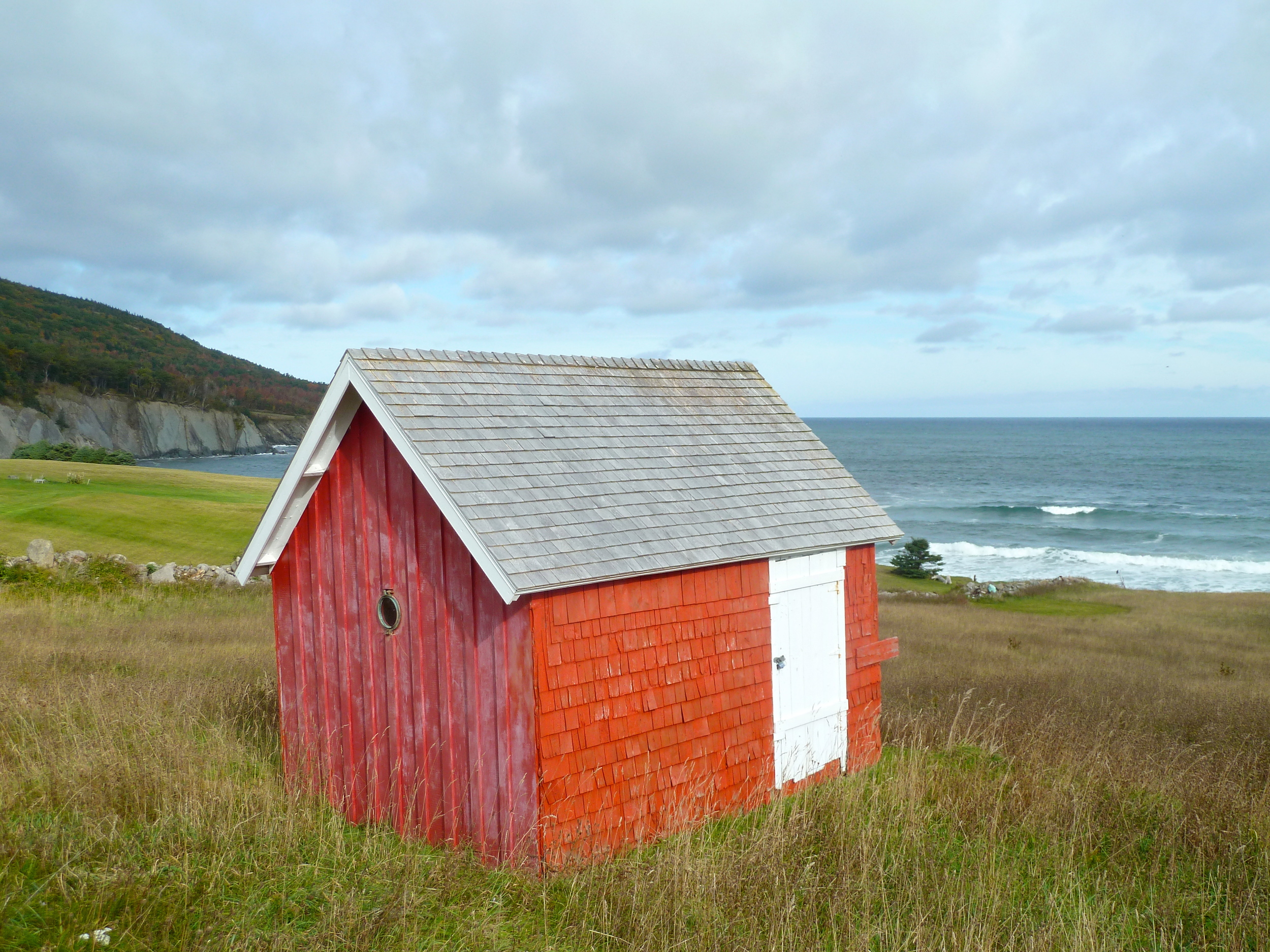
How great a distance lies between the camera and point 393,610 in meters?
8.41

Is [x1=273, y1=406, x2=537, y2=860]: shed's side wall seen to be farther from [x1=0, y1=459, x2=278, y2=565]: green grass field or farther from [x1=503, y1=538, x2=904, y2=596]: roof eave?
[x1=0, y1=459, x2=278, y2=565]: green grass field

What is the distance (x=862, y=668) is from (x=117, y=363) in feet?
401

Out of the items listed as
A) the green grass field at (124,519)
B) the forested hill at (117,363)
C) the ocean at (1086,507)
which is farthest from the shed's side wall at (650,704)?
the forested hill at (117,363)

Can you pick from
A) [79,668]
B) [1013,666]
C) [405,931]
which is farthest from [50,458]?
[405,931]

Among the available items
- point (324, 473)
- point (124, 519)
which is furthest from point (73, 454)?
point (324, 473)

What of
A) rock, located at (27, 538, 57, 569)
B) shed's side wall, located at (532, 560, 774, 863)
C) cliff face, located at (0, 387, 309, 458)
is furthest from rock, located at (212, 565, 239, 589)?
cliff face, located at (0, 387, 309, 458)

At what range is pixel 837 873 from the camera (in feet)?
20.9

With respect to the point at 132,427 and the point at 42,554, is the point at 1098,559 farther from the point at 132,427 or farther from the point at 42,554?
the point at 132,427

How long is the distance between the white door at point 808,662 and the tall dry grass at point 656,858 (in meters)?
0.73

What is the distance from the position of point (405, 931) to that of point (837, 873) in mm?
2943

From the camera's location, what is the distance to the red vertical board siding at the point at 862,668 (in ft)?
35.1

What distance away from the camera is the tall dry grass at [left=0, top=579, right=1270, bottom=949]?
5418 mm

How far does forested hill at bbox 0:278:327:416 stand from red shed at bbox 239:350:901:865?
101524 mm

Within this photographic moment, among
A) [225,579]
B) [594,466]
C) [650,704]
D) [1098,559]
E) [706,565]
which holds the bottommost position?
[1098,559]
